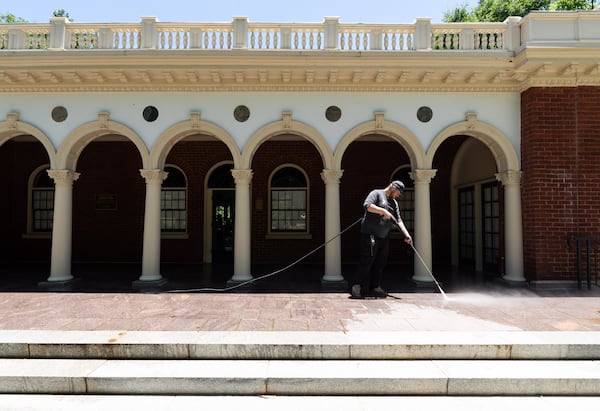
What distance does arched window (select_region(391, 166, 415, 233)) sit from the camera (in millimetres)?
11688

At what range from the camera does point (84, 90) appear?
7918 millimetres

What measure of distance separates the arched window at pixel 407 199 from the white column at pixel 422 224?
3751 mm

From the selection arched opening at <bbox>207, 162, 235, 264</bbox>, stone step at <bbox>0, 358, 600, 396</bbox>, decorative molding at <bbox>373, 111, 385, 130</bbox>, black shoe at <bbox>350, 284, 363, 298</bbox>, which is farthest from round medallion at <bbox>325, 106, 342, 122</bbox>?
stone step at <bbox>0, 358, 600, 396</bbox>

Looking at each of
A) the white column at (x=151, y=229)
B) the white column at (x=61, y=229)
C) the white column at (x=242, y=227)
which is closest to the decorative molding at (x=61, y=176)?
the white column at (x=61, y=229)

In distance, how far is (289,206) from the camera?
11.6 meters

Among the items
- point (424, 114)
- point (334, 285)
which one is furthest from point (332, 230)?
point (424, 114)

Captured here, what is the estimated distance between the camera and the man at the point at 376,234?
6.55 meters

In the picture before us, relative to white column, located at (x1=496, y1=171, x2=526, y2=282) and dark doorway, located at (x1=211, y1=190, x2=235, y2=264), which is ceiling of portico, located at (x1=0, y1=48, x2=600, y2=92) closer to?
white column, located at (x1=496, y1=171, x2=526, y2=282)

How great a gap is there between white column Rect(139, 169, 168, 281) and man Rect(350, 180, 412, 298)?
431 cm

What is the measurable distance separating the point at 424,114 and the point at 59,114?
26.0 ft

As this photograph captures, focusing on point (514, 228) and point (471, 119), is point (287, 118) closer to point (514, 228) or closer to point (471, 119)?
point (471, 119)

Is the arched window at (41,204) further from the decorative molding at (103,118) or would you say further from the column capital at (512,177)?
the column capital at (512,177)

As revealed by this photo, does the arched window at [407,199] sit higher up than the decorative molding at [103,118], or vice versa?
the decorative molding at [103,118]

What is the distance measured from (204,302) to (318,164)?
6260 millimetres
